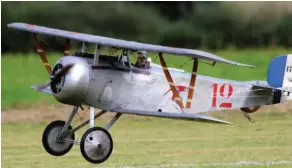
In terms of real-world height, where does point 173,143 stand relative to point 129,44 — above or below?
below

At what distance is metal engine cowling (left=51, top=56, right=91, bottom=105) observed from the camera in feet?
48.0

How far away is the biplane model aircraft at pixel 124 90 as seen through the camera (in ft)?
A: 48.2

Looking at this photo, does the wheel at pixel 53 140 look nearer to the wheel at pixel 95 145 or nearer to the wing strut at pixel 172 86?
the wheel at pixel 95 145

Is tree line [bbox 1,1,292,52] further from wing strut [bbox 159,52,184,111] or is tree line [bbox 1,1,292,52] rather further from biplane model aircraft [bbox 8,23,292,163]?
wing strut [bbox 159,52,184,111]

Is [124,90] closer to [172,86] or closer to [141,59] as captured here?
[141,59]

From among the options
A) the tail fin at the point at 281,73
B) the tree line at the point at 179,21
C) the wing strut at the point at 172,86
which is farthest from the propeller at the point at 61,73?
the tree line at the point at 179,21

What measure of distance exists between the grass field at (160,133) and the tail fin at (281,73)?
1156 millimetres

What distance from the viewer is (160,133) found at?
21906mm

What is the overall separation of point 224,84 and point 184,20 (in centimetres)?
1093

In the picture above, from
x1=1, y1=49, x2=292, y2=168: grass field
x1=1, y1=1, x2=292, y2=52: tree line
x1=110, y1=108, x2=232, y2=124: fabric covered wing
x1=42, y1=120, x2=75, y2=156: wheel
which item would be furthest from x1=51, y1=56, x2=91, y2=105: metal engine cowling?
x1=1, y1=1, x2=292, y2=52: tree line

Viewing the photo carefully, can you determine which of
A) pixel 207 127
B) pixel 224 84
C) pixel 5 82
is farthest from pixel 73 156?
pixel 5 82

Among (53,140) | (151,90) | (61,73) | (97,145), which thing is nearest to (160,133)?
(53,140)

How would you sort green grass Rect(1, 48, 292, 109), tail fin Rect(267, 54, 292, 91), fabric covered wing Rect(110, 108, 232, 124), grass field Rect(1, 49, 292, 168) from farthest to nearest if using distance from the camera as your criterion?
green grass Rect(1, 48, 292, 109), tail fin Rect(267, 54, 292, 91), grass field Rect(1, 49, 292, 168), fabric covered wing Rect(110, 108, 232, 124)

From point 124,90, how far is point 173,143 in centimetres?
486
